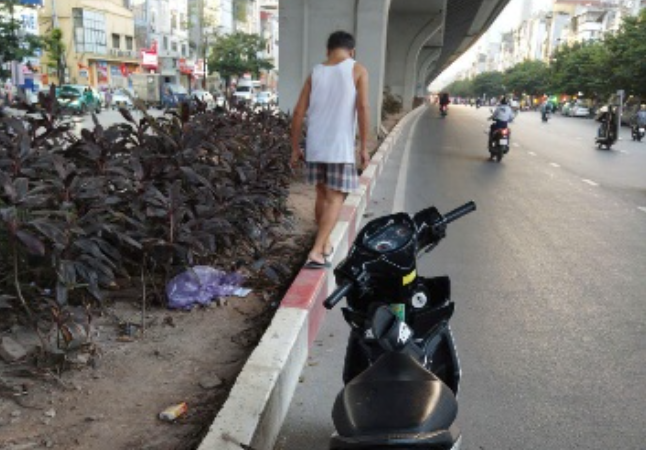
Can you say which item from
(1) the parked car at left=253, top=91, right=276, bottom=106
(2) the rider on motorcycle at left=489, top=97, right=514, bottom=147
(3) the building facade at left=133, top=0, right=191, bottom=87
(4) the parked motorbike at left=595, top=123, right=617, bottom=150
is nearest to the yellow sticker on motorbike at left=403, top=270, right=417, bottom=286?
(1) the parked car at left=253, top=91, right=276, bottom=106

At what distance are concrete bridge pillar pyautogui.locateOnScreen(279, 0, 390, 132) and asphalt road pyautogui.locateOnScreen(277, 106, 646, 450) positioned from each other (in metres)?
6.24

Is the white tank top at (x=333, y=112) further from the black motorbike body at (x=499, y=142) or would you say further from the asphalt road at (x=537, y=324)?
the black motorbike body at (x=499, y=142)

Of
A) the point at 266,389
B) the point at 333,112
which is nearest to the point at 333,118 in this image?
the point at 333,112

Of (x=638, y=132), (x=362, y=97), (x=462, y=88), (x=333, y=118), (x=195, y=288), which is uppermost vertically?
(x=362, y=97)

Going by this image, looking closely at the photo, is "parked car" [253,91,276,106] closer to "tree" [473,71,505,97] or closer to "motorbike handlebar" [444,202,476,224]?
"motorbike handlebar" [444,202,476,224]

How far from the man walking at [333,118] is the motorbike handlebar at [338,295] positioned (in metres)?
2.75

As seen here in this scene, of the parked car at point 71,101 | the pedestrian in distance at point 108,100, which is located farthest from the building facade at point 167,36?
the parked car at point 71,101

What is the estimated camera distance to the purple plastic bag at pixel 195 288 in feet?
Answer: 12.5

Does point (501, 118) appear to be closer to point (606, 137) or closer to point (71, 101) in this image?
point (606, 137)

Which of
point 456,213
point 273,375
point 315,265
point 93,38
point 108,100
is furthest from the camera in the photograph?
point 93,38

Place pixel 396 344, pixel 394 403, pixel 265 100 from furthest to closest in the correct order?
1. pixel 265 100
2. pixel 396 344
3. pixel 394 403

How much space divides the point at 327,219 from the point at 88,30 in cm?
5659

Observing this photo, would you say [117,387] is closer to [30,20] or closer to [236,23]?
[30,20]

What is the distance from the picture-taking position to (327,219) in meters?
5.14
